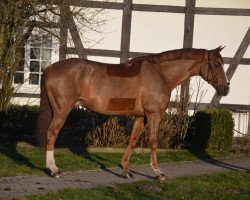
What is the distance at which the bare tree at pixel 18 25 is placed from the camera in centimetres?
1243

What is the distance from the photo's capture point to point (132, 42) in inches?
583

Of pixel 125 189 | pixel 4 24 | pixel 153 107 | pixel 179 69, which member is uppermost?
pixel 4 24

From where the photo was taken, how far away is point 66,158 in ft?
34.6

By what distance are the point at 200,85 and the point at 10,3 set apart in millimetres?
5692

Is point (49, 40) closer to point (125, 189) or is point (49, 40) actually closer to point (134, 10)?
point (134, 10)

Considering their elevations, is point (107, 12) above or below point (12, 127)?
above

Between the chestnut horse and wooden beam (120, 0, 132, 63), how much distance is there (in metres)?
5.76

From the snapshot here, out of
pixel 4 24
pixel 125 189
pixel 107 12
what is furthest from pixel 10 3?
pixel 125 189

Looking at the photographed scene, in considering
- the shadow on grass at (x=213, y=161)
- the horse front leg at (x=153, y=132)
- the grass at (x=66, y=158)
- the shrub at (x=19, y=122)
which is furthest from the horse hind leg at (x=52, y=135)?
the shrub at (x=19, y=122)

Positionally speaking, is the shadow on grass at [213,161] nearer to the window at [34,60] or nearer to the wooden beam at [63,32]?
the wooden beam at [63,32]

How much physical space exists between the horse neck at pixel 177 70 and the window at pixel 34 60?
21.6 feet

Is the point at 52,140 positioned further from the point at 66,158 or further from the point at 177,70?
the point at 177,70

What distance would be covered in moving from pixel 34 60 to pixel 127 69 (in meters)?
6.82

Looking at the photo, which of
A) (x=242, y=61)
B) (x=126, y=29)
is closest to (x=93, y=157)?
(x=126, y=29)
